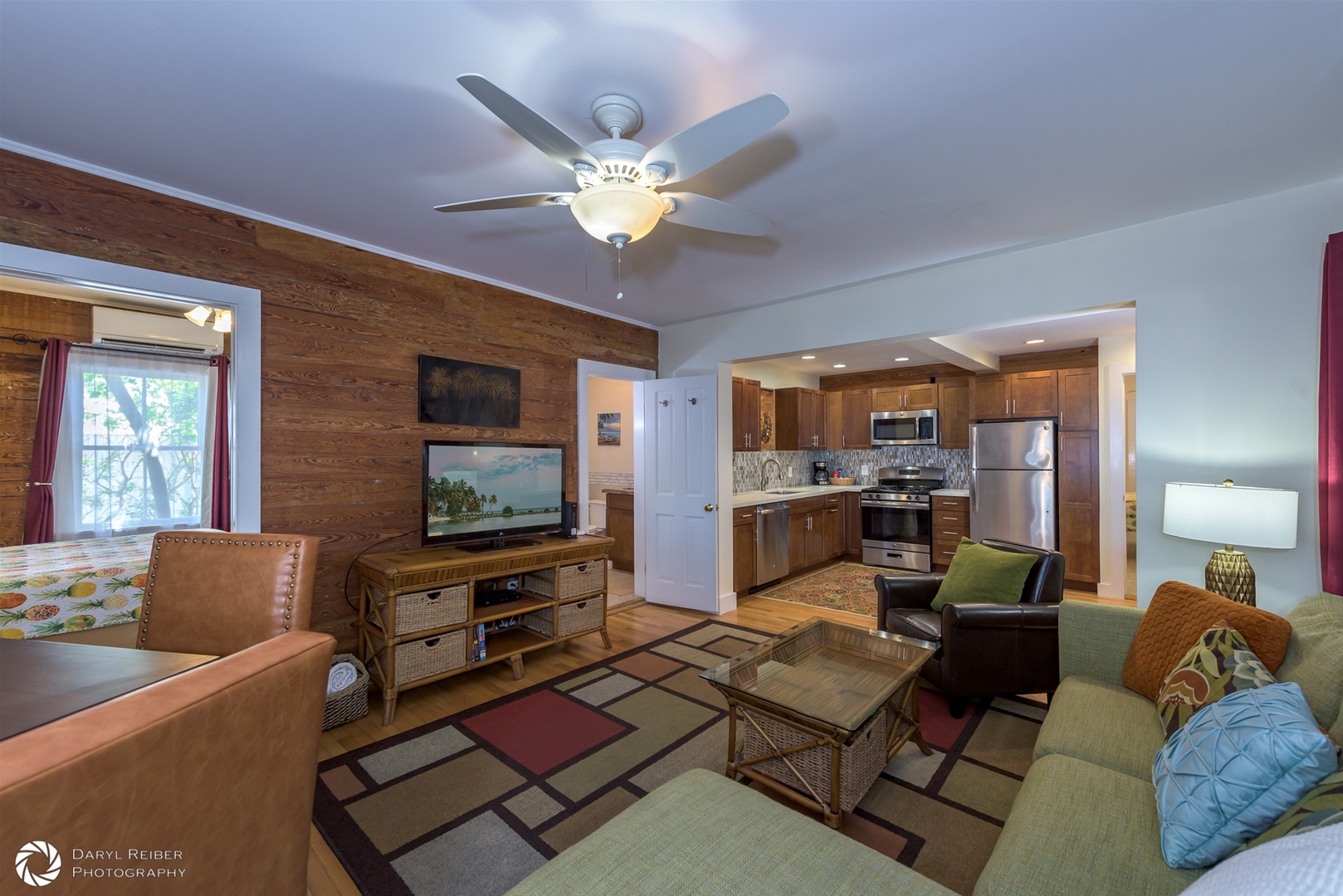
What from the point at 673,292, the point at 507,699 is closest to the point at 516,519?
the point at 507,699

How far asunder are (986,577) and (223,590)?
3.27 m

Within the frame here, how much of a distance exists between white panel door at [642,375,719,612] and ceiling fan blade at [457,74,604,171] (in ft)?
9.51

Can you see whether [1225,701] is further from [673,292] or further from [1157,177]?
[673,292]

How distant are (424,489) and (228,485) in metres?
0.86

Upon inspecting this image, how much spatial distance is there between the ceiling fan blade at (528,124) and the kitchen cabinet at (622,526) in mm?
4205

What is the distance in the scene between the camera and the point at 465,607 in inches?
114

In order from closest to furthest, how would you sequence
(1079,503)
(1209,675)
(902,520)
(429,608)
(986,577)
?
(1209,675)
(429,608)
(986,577)
(1079,503)
(902,520)

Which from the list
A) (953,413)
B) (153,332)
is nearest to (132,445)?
(153,332)

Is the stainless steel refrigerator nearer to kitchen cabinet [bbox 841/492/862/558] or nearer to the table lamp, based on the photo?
kitchen cabinet [bbox 841/492/862/558]

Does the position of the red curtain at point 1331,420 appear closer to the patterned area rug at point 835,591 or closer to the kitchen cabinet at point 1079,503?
the patterned area rug at point 835,591

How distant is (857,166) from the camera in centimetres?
217

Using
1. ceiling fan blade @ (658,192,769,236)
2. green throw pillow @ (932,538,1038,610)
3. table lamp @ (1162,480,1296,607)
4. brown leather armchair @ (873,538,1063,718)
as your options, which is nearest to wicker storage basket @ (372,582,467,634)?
ceiling fan blade @ (658,192,769,236)

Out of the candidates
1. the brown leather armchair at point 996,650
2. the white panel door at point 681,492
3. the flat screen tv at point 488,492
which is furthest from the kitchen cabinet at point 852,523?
the flat screen tv at point 488,492

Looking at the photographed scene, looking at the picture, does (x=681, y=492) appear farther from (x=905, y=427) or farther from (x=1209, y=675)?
(x=1209, y=675)
